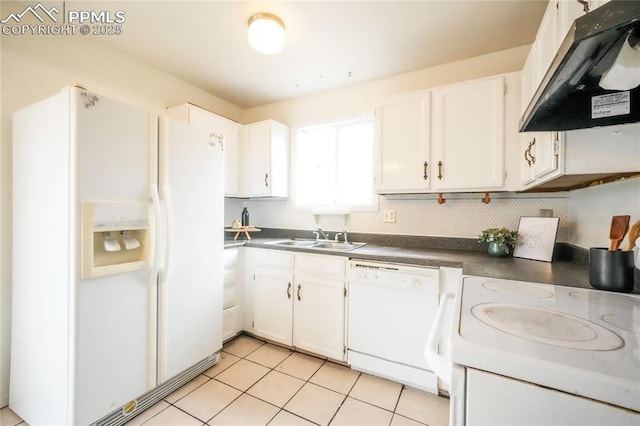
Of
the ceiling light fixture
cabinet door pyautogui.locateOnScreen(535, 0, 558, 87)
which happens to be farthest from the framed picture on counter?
the ceiling light fixture

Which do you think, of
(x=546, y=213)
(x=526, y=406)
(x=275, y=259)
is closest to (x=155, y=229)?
(x=275, y=259)

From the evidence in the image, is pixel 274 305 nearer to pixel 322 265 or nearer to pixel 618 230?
pixel 322 265

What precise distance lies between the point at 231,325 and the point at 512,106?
2.79 meters

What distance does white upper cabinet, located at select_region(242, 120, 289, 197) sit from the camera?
9.11 feet

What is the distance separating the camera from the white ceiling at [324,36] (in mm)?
1635

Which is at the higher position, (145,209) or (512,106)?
(512,106)

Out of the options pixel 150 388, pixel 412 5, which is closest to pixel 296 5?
pixel 412 5

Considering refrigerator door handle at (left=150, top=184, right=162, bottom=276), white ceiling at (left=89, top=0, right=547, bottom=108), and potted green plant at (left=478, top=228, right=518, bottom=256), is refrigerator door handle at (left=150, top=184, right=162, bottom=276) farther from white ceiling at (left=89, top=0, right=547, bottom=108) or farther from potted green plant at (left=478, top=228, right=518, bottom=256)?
potted green plant at (left=478, top=228, right=518, bottom=256)

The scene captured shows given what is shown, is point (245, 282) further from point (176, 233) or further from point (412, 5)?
point (412, 5)

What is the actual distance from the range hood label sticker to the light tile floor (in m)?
1.66

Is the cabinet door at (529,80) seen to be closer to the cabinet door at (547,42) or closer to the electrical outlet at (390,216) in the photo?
the cabinet door at (547,42)

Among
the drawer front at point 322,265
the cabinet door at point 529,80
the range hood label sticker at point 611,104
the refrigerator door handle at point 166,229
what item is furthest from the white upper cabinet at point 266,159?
the range hood label sticker at point 611,104

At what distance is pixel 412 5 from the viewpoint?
1610 millimetres

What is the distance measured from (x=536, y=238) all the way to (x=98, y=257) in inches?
104
